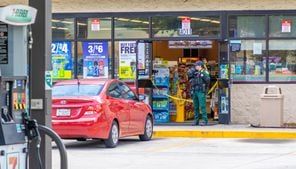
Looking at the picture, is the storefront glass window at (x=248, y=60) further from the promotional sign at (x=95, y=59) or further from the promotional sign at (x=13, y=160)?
the promotional sign at (x=13, y=160)

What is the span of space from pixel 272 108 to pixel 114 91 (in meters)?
5.44

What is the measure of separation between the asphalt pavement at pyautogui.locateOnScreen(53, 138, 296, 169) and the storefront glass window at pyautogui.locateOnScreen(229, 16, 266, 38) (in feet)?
13.2

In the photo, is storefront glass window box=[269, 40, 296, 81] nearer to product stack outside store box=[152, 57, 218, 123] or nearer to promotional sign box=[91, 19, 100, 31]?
product stack outside store box=[152, 57, 218, 123]

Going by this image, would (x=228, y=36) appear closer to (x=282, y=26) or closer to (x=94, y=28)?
(x=282, y=26)

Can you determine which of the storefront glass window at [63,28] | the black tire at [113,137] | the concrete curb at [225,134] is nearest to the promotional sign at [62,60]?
the storefront glass window at [63,28]

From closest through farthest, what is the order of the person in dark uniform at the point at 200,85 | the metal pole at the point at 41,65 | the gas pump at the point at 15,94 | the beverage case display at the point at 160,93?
the gas pump at the point at 15,94 → the metal pole at the point at 41,65 → the person in dark uniform at the point at 200,85 → the beverage case display at the point at 160,93

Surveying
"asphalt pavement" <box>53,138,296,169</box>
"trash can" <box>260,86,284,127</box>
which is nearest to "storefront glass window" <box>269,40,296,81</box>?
"trash can" <box>260,86,284,127</box>

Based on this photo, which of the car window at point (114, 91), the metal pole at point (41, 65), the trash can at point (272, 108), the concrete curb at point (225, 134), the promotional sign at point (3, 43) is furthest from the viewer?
the trash can at point (272, 108)

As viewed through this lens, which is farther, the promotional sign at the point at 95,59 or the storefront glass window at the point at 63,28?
Answer: the storefront glass window at the point at 63,28

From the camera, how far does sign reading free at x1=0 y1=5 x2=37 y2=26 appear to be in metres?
7.59

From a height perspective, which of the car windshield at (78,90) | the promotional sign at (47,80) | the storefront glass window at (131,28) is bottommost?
the car windshield at (78,90)

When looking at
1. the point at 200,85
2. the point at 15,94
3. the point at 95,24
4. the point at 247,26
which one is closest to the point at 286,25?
the point at 247,26

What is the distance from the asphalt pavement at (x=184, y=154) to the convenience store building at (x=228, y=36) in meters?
3.02

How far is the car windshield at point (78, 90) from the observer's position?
643 inches
